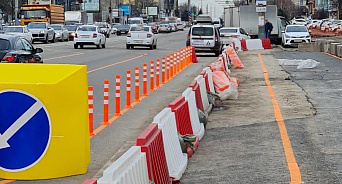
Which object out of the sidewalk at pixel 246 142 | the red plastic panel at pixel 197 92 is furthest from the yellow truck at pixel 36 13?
the red plastic panel at pixel 197 92

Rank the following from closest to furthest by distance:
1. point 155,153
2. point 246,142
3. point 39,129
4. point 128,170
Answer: point 128,170, point 155,153, point 39,129, point 246,142

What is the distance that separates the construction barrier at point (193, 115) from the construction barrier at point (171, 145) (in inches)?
Result: 80.4

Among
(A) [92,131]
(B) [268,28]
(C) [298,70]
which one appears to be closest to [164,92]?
(A) [92,131]

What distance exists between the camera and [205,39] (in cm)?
3881

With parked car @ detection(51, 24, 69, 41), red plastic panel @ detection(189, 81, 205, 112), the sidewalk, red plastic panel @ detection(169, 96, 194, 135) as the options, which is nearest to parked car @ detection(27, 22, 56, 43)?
parked car @ detection(51, 24, 69, 41)

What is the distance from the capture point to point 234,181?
8.74m

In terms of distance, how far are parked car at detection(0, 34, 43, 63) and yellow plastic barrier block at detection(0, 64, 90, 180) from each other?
28.3 ft

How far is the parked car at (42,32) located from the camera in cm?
5553

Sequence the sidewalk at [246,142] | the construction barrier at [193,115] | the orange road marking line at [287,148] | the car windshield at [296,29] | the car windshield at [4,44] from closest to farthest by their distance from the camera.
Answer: the orange road marking line at [287,148] → the sidewalk at [246,142] → the construction barrier at [193,115] → the car windshield at [4,44] → the car windshield at [296,29]

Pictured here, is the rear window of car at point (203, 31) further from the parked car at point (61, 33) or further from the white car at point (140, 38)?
the parked car at point (61, 33)

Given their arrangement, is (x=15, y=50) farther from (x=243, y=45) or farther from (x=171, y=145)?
(x=243, y=45)

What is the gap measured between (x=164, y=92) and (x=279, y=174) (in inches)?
415

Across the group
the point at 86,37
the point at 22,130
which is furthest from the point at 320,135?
the point at 86,37

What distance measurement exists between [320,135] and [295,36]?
37.5 m
